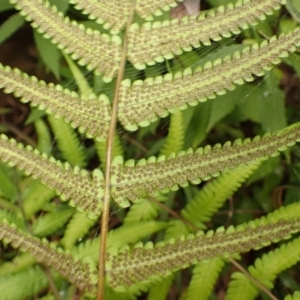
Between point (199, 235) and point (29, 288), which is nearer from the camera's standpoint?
point (199, 235)

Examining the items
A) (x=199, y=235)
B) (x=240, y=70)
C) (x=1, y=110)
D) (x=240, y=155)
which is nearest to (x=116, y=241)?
(x=199, y=235)

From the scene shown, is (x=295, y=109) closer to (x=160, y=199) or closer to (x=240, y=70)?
(x=160, y=199)

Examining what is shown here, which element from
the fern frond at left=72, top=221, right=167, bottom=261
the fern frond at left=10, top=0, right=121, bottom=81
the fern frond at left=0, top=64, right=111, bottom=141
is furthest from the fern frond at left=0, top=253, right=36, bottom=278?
the fern frond at left=10, top=0, right=121, bottom=81

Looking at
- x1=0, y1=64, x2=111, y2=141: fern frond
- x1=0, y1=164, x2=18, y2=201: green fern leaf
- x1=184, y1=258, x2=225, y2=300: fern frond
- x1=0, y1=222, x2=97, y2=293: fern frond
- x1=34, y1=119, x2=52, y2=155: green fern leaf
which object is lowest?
x1=184, y1=258, x2=225, y2=300: fern frond

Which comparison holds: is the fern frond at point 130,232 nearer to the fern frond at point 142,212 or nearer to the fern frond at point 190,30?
the fern frond at point 142,212

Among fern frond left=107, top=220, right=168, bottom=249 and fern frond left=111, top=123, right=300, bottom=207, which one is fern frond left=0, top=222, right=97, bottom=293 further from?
fern frond left=107, top=220, right=168, bottom=249

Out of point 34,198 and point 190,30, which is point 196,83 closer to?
point 190,30

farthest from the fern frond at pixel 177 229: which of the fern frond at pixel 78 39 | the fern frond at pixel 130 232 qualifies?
the fern frond at pixel 78 39
